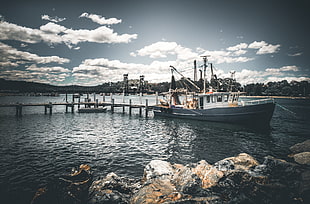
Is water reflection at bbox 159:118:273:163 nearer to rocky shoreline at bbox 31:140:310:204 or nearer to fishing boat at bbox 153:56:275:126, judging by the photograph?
rocky shoreline at bbox 31:140:310:204

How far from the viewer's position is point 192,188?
6.33 metres

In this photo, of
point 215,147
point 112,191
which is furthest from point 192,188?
point 215,147

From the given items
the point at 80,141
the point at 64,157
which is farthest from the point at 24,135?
the point at 64,157

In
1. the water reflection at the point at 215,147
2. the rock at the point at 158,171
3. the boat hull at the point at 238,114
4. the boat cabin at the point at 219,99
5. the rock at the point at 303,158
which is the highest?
the boat cabin at the point at 219,99

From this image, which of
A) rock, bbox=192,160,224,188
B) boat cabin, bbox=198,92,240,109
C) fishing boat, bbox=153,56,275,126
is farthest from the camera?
boat cabin, bbox=198,92,240,109

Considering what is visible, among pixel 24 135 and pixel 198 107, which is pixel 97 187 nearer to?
pixel 24 135

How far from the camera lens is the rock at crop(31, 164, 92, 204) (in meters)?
6.05

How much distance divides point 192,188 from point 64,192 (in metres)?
5.50

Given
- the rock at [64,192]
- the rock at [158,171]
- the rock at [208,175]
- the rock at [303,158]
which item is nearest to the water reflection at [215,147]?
the rock at [303,158]

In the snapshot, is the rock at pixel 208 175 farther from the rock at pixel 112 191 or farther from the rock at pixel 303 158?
the rock at pixel 303 158

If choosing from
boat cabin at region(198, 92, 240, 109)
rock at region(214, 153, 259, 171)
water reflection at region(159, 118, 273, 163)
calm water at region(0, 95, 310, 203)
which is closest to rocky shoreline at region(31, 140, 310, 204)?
rock at region(214, 153, 259, 171)

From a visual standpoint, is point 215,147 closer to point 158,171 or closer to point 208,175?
point 208,175

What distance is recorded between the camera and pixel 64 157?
12.8m

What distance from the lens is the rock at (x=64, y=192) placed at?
19.8 ft
